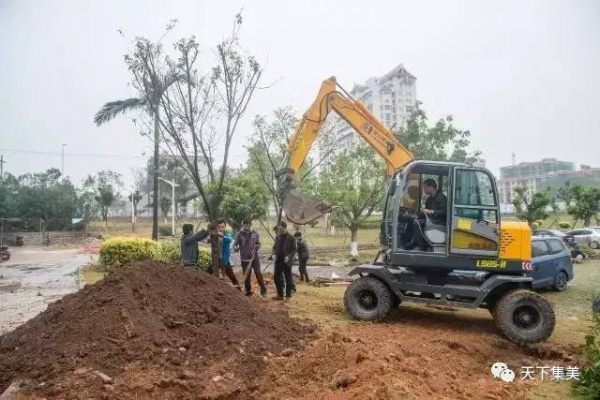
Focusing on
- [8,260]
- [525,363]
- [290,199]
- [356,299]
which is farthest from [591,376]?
[8,260]

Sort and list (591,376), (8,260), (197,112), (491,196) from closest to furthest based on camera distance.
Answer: (591,376) → (491,196) → (197,112) → (8,260)

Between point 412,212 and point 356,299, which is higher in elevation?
point 412,212

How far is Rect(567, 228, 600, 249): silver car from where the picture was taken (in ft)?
80.5

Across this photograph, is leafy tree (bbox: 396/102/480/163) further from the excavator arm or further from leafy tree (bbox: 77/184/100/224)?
leafy tree (bbox: 77/184/100/224)

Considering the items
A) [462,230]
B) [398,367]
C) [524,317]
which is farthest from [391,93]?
[398,367]

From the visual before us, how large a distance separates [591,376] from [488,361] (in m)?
1.78

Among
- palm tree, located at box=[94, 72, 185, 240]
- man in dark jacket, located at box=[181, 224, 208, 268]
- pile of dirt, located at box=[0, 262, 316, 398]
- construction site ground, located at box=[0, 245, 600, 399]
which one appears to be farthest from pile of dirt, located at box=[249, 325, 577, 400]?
palm tree, located at box=[94, 72, 185, 240]

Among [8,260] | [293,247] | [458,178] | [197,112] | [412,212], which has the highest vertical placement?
[197,112]

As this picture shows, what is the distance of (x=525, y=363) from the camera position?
648 cm

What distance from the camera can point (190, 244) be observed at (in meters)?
10.0

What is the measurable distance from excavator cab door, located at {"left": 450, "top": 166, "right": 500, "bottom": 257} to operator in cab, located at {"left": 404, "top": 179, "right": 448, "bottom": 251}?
22 centimetres

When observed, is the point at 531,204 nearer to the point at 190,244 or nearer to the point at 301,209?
the point at 301,209

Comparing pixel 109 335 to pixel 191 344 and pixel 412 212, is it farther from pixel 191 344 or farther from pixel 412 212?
pixel 412 212

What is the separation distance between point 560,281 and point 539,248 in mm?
1060
